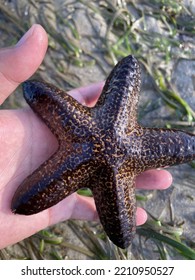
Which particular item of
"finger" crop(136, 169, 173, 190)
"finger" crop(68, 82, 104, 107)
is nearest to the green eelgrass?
"finger" crop(136, 169, 173, 190)

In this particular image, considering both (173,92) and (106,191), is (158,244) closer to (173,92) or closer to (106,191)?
(106,191)

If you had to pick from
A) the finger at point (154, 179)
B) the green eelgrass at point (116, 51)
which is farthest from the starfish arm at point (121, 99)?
the green eelgrass at point (116, 51)

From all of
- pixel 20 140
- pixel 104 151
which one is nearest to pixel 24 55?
pixel 20 140

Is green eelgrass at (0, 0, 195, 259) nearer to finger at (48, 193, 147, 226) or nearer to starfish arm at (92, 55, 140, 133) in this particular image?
finger at (48, 193, 147, 226)

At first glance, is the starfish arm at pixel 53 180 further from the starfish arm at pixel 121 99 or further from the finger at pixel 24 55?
the finger at pixel 24 55

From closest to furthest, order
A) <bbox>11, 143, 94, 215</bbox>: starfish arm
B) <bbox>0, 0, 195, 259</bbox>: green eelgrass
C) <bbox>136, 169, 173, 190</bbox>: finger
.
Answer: <bbox>11, 143, 94, 215</bbox>: starfish arm → <bbox>136, 169, 173, 190</bbox>: finger → <bbox>0, 0, 195, 259</bbox>: green eelgrass

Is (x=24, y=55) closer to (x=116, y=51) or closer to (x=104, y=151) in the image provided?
(x=104, y=151)
